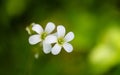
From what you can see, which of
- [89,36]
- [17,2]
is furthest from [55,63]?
[17,2]

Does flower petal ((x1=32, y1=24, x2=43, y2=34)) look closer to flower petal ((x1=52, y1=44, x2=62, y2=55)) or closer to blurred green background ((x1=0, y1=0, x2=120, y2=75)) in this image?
flower petal ((x1=52, y1=44, x2=62, y2=55))

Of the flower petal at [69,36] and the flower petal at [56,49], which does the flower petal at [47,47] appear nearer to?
the flower petal at [56,49]

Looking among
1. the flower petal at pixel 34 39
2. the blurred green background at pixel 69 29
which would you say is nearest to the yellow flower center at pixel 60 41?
the flower petal at pixel 34 39

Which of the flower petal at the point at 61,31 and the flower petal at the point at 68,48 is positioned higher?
the flower petal at the point at 61,31

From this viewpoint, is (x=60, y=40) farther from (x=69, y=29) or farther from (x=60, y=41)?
(x=69, y=29)

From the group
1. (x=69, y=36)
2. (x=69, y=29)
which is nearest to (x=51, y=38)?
(x=69, y=36)

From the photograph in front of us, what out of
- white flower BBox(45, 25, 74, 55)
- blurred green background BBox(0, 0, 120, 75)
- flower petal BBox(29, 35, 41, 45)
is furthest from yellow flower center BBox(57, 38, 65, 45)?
blurred green background BBox(0, 0, 120, 75)

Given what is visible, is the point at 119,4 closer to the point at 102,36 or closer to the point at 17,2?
the point at 102,36
